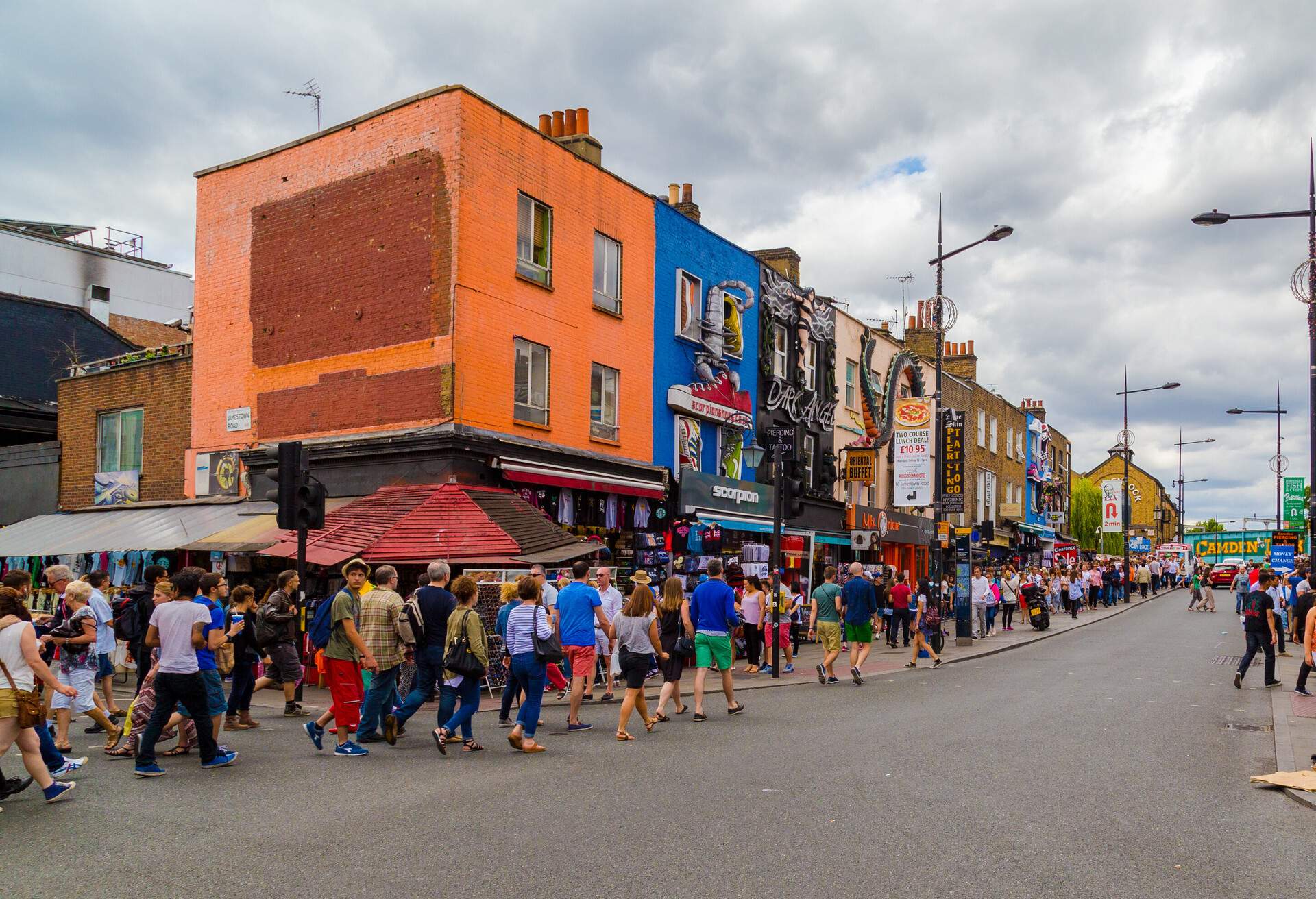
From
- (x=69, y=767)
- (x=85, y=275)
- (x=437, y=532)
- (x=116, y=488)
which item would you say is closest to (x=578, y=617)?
(x=69, y=767)

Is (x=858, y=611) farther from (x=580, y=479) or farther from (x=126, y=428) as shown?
(x=126, y=428)

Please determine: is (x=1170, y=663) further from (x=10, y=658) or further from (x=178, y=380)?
(x=178, y=380)

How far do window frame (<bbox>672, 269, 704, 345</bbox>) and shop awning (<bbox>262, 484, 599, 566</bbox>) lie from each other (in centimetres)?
740

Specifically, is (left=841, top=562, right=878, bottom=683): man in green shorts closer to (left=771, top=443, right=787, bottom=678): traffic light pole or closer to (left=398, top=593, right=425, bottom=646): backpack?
(left=771, top=443, right=787, bottom=678): traffic light pole

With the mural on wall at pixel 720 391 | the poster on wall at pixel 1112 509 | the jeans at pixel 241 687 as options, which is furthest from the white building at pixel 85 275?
the poster on wall at pixel 1112 509

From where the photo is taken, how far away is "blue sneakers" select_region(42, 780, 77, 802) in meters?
7.30

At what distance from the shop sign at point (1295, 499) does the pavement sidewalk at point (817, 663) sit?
21.1 ft

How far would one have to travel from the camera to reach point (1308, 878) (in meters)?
5.78

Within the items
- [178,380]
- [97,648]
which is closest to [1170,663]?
[97,648]

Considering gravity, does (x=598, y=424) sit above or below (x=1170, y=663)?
above

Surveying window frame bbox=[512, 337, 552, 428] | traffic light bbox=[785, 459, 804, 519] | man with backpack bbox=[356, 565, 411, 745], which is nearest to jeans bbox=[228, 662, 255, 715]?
man with backpack bbox=[356, 565, 411, 745]

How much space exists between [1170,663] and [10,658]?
1783cm

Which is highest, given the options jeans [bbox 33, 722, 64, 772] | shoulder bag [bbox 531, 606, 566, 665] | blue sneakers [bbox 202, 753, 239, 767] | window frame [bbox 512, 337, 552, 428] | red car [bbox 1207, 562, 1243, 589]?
window frame [bbox 512, 337, 552, 428]

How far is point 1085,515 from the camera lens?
74.9 meters
